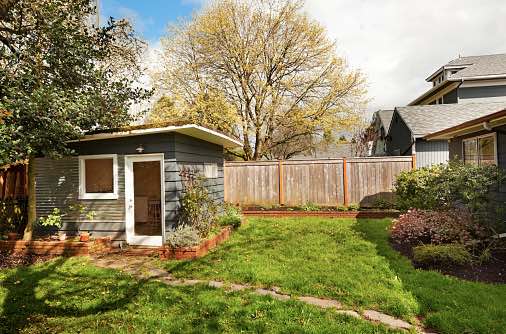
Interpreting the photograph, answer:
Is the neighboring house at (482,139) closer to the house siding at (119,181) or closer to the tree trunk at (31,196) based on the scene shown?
the house siding at (119,181)

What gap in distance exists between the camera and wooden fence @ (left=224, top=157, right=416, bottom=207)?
12102 mm

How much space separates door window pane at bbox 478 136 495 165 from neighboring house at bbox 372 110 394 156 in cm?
1468

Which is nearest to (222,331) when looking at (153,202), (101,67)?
(101,67)

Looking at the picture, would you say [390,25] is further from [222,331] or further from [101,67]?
[222,331]

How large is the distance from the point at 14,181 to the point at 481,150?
12.4m

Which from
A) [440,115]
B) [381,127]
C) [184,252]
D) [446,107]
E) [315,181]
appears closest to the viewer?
[184,252]

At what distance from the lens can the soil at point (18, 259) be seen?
6137 mm

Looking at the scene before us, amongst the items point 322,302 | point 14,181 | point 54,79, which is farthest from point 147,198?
point 322,302

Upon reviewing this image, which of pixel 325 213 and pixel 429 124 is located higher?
pixel 429 124

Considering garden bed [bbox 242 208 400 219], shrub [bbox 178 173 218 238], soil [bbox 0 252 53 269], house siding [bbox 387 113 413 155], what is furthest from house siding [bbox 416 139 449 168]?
soil [bbox 0 252 53 269]

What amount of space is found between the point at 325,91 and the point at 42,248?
1524 centimetres

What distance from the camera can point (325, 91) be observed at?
17891 millimetres

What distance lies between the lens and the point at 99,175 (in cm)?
779

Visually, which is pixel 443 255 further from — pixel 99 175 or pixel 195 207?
pixel 99 175
